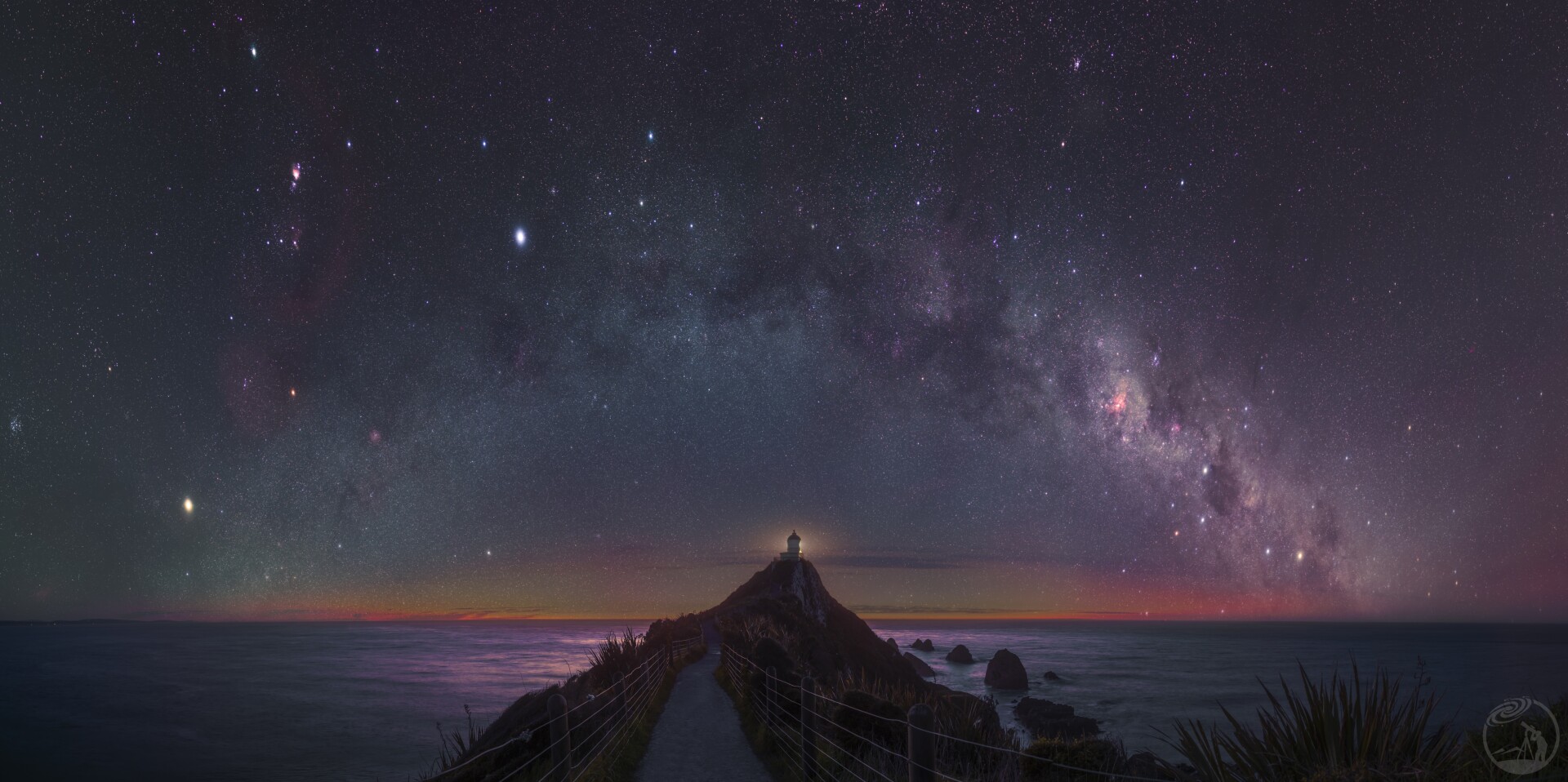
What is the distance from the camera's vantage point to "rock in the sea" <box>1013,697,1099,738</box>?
3362 cm

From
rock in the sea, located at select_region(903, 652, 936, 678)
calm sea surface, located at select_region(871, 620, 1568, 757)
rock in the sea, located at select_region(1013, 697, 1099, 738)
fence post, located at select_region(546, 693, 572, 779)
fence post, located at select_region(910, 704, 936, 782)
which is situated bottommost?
calm sea surface, located at select_region(871, 620, 1568, 757)

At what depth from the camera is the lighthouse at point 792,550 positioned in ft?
171

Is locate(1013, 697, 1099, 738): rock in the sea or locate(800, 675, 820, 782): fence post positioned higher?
locate(800, 675, 820, 782): fence post

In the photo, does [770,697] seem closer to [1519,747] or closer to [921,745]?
[921,745]

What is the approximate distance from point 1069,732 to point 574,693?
26.6m

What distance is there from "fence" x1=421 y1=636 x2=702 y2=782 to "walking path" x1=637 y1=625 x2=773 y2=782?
0.57 meters

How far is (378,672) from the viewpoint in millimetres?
96125

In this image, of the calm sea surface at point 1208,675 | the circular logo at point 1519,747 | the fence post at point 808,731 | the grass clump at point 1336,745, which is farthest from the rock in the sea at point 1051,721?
the grass clump at point 1336,745

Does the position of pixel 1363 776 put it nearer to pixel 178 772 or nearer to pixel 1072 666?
pixel 178 772

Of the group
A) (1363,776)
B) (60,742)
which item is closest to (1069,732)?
(1363,776)

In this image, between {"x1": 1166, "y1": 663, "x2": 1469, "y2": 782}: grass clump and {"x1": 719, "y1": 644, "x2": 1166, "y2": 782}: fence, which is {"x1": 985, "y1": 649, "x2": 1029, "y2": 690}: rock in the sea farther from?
{"x1": 1166, "y1": 663, "x2": 1469, "y2": 782}: grass clump

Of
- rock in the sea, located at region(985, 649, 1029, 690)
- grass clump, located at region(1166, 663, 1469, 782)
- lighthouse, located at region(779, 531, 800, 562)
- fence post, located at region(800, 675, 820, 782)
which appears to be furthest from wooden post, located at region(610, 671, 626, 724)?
rock in the sea, located at region(985, 649, 1029, 690)

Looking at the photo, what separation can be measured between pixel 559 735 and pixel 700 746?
5437 millimetres

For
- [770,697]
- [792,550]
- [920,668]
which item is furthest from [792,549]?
[770,697]
